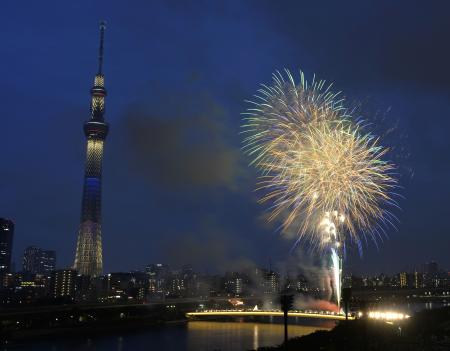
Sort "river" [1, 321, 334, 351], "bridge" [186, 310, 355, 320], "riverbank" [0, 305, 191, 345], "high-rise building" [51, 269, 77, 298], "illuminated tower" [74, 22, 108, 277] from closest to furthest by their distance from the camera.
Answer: "river" [1, 321, 334, 351]
"bridge" [186, 310, 355, 320]
"riverbank" [0, 305, 191, 345]
"illuminated tower" [74, 22, 108, 277]
"high-rise building" [51, 269, 77, 298]

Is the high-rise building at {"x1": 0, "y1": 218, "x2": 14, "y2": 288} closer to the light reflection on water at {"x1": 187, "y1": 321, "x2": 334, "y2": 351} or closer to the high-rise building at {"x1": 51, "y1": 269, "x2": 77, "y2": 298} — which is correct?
the high-rise building at {"x1": 51, "y1": 269, "x2": 77, "y2": 298}

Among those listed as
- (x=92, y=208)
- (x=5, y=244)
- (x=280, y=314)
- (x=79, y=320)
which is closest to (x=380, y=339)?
(x=280, y=314)

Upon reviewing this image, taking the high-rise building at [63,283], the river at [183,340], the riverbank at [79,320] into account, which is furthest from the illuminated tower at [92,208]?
the river at [183,340]

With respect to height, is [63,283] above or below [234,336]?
above

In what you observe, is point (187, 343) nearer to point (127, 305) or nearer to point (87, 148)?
point (127, 305)

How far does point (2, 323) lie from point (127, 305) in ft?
102

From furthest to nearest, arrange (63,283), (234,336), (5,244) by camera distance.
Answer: (5,244) → (63,283) → (234,336)

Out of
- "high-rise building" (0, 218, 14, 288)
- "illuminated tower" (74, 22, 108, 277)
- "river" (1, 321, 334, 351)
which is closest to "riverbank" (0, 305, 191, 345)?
"river" (1, 321, 334, 351)

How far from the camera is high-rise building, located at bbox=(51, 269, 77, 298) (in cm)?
15012

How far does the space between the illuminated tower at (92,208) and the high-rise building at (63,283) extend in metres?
14.8

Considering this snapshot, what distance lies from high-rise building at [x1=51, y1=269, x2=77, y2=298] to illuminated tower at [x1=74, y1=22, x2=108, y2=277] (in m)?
14.8

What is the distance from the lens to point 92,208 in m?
133

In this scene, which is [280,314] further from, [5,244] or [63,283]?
[5,244]

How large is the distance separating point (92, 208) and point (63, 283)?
31.1 metres
